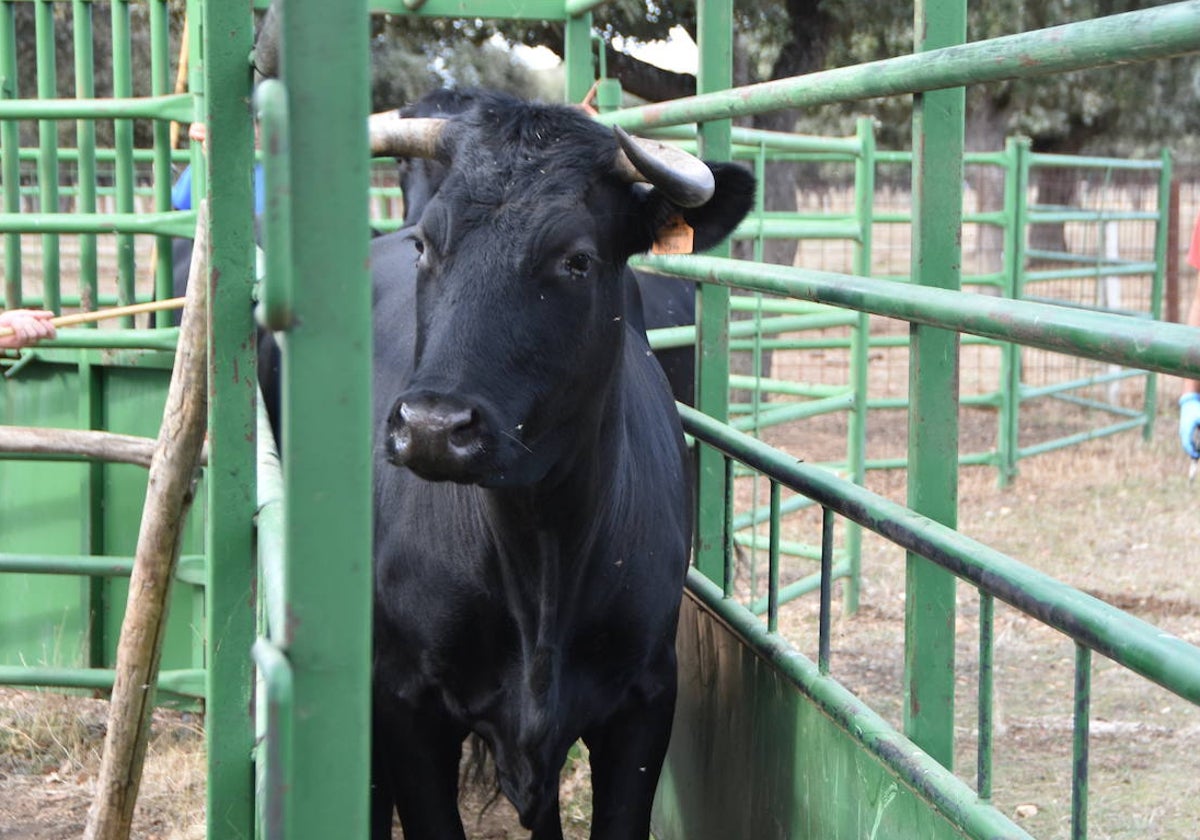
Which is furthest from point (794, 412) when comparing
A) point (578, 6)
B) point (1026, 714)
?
point (578, 6)

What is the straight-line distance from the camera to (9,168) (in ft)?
16.4

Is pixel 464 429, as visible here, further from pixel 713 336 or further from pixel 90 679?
pixel 90 679

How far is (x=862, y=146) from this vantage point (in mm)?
7430

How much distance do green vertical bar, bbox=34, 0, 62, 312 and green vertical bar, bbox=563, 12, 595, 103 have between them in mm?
1710

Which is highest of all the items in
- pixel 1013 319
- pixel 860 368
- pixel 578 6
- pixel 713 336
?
pixel 578 6

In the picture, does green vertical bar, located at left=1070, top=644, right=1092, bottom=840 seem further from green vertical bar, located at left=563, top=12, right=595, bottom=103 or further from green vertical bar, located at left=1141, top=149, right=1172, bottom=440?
green vertical bar, located at left=1141, top=149, right=1172, bottom=440

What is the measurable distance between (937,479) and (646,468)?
1.00 meters

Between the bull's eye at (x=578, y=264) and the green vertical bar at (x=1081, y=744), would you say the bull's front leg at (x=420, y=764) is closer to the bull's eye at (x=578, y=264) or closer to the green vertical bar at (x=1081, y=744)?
the bull's eye at (x=578, y=264)

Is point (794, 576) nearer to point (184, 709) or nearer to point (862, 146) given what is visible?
point (862, 146)

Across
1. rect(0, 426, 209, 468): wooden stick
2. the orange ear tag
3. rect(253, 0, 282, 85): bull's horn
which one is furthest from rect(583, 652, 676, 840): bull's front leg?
rect(253, 0, 282, 85): bull's horn

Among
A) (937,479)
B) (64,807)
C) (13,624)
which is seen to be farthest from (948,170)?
(13,624)

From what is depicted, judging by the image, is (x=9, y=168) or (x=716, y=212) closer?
(x=716, y=212)

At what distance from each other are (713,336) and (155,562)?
1.63 m

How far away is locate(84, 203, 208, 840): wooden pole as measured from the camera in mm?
2273
